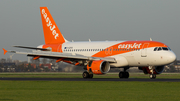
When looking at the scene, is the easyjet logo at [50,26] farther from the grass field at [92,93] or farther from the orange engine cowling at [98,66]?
the grass field at [92,93]

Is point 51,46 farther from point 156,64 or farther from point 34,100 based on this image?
point 34,100

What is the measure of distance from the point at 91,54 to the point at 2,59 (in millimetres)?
50509

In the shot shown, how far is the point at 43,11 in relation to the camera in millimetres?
52531

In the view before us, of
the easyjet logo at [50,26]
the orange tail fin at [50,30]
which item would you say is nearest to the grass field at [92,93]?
the orange tail fin at [50,30]

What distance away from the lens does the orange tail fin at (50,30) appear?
50875 millimetres

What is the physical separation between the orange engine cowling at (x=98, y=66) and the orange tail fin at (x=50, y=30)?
1126cm

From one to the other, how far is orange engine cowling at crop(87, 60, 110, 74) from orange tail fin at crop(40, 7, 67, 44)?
1126 centimetres

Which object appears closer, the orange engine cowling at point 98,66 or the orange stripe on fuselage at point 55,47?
the orange engine cowling at point 98,66

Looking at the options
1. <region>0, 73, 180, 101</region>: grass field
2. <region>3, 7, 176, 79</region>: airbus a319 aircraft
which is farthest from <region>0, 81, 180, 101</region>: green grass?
<region>3, 7, 176, 79</region>: airbus a319 aircraft

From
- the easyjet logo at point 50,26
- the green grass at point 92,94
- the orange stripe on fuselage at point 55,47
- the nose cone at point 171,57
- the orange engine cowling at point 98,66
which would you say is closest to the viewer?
the green grass at point 92,94

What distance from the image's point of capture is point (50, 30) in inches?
2029

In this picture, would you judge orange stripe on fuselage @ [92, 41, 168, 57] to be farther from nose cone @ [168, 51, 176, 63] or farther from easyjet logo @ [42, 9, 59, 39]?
easyjet logo @ [42, 9, 59, 39]

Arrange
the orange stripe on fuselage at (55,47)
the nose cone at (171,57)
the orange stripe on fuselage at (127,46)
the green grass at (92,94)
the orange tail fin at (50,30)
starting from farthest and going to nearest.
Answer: the orange tail fin at (50,30) → the orange stripe on fuselage at (55,47) → the orange stripe on fuselage at (127,46) → the nose cone at (171,57) → the green grass at (92,94)

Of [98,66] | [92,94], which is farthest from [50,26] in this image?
[92,94]
